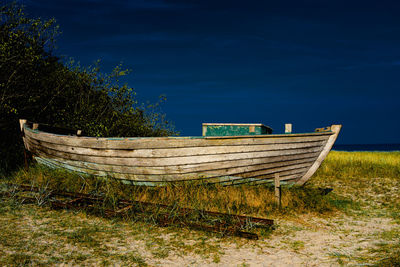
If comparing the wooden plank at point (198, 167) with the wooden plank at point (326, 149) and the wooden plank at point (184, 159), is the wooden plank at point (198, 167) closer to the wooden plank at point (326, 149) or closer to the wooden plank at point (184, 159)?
the wooden plank at point (184, 159)

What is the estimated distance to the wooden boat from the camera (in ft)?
19.7

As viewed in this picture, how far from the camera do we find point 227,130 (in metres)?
7.76

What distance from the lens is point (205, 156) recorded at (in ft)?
A: 19.7

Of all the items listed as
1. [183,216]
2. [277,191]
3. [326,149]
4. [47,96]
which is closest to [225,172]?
[277,191]

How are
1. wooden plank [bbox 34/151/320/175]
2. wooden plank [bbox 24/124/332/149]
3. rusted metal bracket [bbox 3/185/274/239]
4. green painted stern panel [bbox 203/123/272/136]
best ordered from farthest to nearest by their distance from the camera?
green painted stern panel [bbox 203/123/272/136], wooden plank [bbox 34/151/320/175], wooden plank [bbox 24/124/332/149], rusted metal bracket [bbox 3/185/274/239]

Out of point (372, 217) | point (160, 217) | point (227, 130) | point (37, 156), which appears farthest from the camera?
point (37, 156)

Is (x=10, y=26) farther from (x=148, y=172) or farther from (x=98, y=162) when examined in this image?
(x=148, y=172)

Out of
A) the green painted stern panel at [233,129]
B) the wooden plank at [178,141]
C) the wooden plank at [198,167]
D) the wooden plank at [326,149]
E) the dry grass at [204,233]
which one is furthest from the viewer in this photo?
the green painted stern panel at [233,129]

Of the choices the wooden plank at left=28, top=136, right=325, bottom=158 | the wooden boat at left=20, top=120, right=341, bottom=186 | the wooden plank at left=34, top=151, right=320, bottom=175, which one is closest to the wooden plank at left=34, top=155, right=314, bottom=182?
the wooden boat at left=20, top=120, right=341, bottom=186

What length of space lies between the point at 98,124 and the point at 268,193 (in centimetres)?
835

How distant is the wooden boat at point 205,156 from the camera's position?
6.01 meters

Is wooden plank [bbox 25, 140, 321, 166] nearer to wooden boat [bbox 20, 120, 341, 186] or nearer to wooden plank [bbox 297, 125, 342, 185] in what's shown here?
wooden boat [bbox 20, 120, 341, 186]

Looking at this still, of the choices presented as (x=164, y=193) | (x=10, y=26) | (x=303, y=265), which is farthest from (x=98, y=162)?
(x=10, y=26)

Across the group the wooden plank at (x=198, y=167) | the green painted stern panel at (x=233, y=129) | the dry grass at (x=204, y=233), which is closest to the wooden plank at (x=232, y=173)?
the wooden plank at (x=198, y=167)
